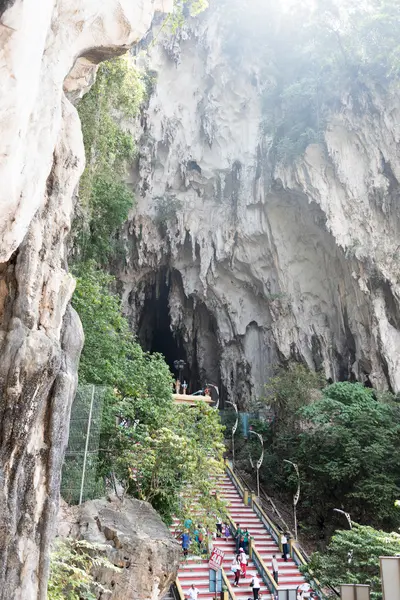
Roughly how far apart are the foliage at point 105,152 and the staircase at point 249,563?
8.65 meters

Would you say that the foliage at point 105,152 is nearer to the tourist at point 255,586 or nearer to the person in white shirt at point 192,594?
the person in white shirt at point 192,594

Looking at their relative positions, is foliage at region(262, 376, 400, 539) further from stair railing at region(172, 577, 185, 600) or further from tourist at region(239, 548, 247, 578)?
stair railing at region(172, 577, 185, 600)

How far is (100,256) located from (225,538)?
10.1 meters

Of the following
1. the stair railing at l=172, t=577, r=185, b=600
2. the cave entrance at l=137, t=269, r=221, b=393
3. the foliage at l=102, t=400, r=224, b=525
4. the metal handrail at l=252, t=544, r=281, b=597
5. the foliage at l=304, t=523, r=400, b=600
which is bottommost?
the stair railing at l=172, t=577, r=185, b=600

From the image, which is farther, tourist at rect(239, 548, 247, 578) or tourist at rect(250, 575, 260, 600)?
tourist at rect(239, 548, 247, 578)

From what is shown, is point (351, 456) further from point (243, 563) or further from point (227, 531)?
point (243, 563)

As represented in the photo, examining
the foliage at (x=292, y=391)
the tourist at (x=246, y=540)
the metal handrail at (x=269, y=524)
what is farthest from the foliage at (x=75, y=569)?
the foliage at (x=292, y=391)

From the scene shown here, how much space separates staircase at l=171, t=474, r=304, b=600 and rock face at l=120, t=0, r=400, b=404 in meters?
7.51

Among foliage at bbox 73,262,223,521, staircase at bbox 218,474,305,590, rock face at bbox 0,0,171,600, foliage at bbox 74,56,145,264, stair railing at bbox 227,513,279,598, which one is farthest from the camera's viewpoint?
foliage at bbox 74,56,145,264

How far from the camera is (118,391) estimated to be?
1311 cm

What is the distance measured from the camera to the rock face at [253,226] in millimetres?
20688

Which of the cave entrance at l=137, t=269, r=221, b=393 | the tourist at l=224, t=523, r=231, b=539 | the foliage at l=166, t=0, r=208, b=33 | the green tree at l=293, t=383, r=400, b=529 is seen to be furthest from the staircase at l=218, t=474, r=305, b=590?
the foliage at l=166, t=0, r=208, b=33

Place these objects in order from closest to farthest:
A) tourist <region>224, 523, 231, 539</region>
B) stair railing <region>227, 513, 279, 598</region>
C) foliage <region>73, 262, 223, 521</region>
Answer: foliage <region>73, 262, 223, 521</region>
stair railing <region>227, 513, 279, 598</region>
tourist <region>224, 523, 231, 539</region>

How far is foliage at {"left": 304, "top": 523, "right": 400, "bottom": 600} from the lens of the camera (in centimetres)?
962
